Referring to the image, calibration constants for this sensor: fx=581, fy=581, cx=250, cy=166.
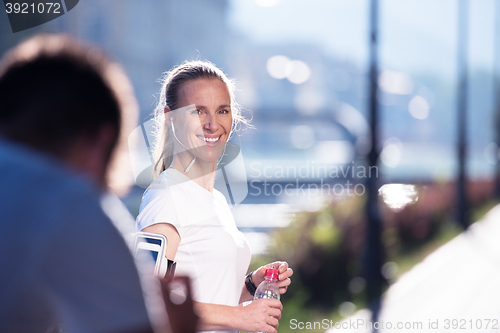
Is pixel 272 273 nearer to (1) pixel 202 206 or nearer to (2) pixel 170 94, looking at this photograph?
(1) pixel 202 206

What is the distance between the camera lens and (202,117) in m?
2.29

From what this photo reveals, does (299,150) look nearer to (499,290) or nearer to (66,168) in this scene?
(499,290)

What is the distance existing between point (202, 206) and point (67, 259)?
3.99ft

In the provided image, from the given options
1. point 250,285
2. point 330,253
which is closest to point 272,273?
point 250,285

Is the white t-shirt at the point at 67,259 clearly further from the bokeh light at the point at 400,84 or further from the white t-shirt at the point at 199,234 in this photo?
the bokeh light at the point at 400,84

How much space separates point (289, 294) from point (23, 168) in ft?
19.9

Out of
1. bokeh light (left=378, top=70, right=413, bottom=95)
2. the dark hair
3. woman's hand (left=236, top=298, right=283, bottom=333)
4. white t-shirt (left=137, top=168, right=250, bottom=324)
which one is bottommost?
bokeh light (left=378, top=70, right=413, bottom=95)

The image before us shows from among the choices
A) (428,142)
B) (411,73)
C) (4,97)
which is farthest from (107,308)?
(411,73)

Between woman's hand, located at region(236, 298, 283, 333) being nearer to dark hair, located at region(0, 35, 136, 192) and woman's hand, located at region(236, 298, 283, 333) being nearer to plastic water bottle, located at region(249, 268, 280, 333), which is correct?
plastic water bottle, located at region(249, 268, 280, 333)

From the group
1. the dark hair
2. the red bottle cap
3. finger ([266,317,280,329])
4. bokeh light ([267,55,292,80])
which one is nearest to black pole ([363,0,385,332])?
the red bottle cap

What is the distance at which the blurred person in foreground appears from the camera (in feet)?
3.27

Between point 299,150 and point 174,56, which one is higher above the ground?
point 174,56

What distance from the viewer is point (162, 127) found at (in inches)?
92.7

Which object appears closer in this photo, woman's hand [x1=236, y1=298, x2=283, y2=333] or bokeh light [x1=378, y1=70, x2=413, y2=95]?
woman's hand [x1=236, y1=298, x2=283, y2=333]
